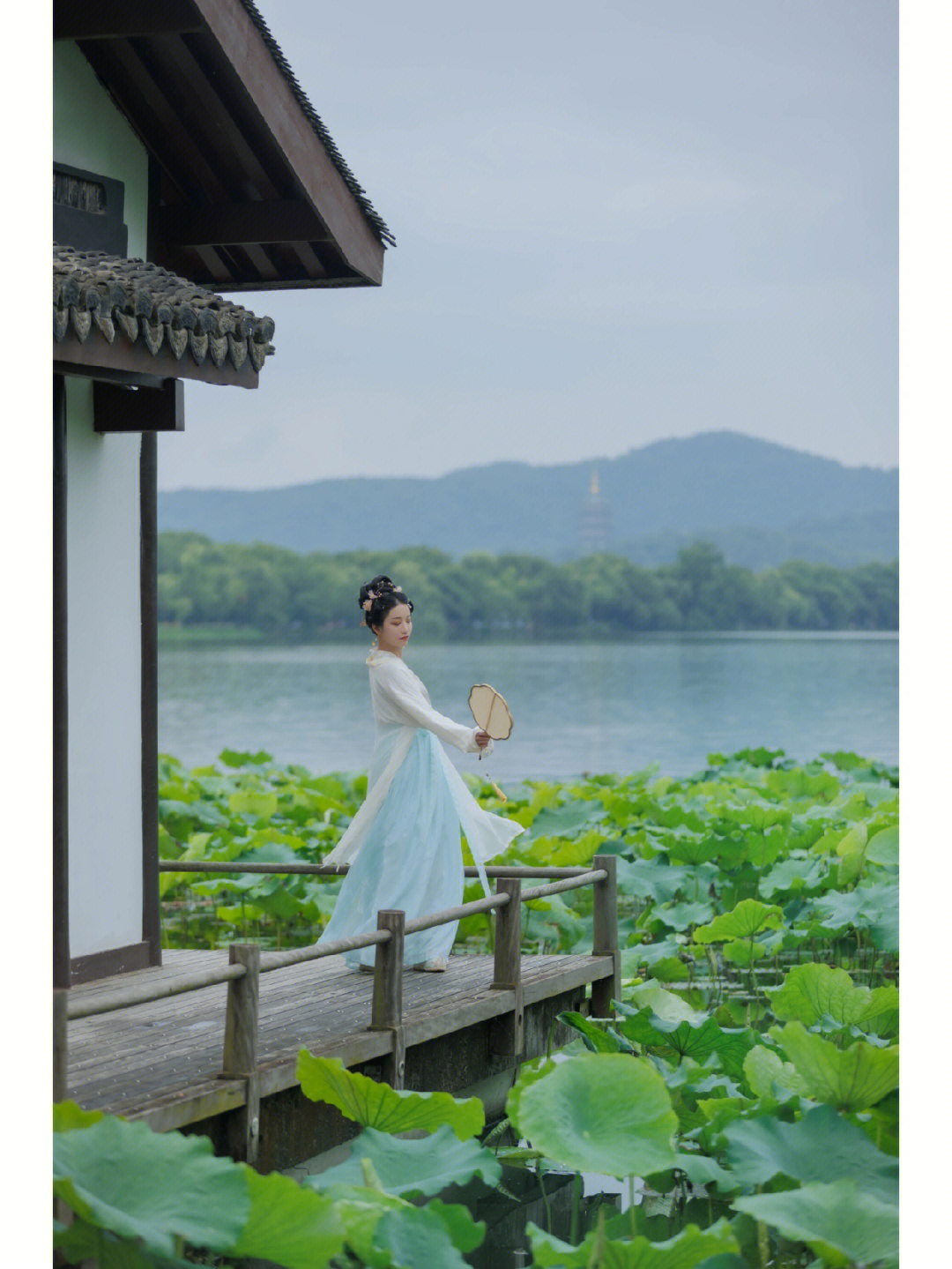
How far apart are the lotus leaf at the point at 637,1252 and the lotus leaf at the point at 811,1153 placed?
262 millimetres

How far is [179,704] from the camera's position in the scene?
38281mm

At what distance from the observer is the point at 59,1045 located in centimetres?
253

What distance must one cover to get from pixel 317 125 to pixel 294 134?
12 cm

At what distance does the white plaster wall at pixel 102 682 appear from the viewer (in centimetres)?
414

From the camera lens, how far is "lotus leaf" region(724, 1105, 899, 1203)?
2715mm

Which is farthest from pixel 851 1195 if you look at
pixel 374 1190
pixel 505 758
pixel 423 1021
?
pixel 505 758

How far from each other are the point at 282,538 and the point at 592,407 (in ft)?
28.4

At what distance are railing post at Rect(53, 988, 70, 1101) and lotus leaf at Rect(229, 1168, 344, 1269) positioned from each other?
0.38 meters

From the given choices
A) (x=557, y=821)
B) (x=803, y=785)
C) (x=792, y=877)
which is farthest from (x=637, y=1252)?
(x=803, y=785)

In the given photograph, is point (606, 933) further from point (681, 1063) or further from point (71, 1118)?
point (71, 1118)

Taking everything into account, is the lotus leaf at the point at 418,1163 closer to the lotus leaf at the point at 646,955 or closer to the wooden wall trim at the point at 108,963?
the wooden wall trim at the point at 108,963

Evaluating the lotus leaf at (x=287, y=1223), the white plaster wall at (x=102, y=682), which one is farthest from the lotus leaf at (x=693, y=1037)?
the lotus leaf at (x=287, y=1223)
